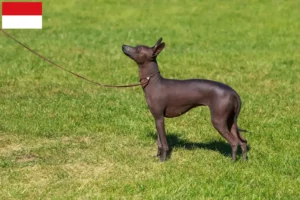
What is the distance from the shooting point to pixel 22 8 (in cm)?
1182

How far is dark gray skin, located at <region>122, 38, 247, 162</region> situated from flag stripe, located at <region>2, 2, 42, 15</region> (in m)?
4.11

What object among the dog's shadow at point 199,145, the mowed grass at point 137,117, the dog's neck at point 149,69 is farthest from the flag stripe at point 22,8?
the dog's neck at point 149,69

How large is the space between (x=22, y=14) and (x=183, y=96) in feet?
17.1

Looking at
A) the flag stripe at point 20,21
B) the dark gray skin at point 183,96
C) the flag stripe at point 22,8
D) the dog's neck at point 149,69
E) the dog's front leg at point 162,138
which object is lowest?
the dog's front leg at point 162,138

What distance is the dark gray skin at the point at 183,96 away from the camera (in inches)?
311

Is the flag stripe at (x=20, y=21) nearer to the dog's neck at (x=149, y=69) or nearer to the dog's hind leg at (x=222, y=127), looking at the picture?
the dog's neck at (x=149, y=69)

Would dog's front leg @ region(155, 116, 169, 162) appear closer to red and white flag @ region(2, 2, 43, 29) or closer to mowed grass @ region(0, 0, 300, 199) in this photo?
mowed grass @ region(0, 0, 300, 199)

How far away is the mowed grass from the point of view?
24.7ft

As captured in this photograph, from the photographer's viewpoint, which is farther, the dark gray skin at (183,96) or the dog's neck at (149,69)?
the dog's neck at (149,69)

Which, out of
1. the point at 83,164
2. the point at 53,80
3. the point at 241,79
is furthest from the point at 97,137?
the point at 241,79

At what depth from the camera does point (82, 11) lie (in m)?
25.9

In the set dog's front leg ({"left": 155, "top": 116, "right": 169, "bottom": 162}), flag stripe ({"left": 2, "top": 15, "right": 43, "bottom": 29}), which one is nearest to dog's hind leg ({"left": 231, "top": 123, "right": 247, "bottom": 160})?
dog's front leg ({"left": 155, "top": 116, "right": 169, "bottom": 162})

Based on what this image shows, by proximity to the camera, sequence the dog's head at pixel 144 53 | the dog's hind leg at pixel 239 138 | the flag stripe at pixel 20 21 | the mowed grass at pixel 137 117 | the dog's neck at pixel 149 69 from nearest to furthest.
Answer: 1. the mowed grass at pixel 137 117
2. the dog's head at pixel 144 53
3. the dog's neck at pixel 149 69
4. the dog's hind leg at pixel 239 138
5. the flag stripe at pixel 20 21

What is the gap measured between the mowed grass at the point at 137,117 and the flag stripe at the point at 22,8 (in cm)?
181
